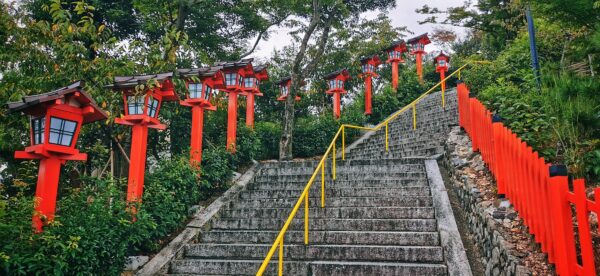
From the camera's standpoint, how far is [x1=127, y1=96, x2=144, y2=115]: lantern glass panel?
22.5 ft

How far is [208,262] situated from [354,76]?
1625 centimetres

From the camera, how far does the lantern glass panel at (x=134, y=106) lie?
22.5ft

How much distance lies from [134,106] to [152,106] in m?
0.33

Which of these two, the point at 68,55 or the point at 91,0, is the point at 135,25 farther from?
the point at 68,55

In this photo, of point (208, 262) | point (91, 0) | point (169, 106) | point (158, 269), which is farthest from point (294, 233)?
point (91, 0)

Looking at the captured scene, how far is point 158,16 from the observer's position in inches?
459

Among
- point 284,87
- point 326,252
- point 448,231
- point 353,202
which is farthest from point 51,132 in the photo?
point 284,87

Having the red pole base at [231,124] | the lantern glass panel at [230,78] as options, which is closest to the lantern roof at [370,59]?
the lantern glass panel at [230,78]

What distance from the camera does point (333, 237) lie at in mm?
5871

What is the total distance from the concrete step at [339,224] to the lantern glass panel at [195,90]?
3.05m

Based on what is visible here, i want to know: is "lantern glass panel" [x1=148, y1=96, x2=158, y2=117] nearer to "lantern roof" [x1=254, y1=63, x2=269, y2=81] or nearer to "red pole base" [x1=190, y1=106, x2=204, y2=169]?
"red pole base" [x1=190, y1=106, x2=204, y2=169]

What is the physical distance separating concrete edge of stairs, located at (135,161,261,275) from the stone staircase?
4.7 inches

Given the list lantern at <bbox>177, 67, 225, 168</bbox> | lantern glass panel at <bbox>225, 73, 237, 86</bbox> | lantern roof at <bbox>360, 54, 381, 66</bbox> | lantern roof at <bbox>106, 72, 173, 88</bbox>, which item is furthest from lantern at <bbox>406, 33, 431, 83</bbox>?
lantern roof at <bbox>106, 72, 173, 88</bbox>

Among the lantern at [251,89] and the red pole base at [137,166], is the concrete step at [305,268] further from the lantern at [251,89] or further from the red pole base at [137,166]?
the lantern at [251,89]
